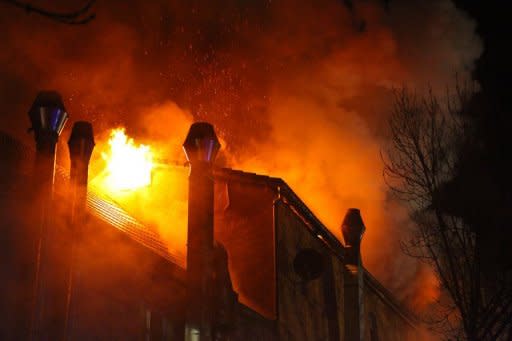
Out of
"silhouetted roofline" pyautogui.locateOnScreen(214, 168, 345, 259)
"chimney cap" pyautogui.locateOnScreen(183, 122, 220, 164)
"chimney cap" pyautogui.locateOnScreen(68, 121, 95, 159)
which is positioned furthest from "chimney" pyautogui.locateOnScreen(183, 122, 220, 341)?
"silhouetted roofline" pyautogui.locateOnScreen(214, 168, 345, 259)

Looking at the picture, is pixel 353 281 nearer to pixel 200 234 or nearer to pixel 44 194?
pixel 200 234

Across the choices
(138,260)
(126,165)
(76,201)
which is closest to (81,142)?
(76,201)

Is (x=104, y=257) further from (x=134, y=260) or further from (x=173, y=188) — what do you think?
(x=173, y=188)

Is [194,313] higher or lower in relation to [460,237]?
lower

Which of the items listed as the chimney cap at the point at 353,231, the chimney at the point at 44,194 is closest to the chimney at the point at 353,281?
the chimney cap at the point at 353,231

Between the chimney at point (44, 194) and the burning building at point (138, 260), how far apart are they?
0.06 ft

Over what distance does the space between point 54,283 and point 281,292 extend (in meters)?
7.43

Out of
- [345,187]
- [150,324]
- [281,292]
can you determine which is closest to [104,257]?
[150,324]

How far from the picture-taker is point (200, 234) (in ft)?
41.3

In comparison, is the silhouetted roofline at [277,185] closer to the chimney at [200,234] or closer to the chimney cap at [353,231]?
the chimney cap at [353,231]

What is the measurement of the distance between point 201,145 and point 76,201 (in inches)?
108

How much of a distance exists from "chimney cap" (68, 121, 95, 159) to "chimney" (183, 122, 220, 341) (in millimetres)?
1915

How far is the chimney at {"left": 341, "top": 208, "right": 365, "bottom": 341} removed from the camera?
17188 mm

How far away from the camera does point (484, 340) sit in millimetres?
15516
